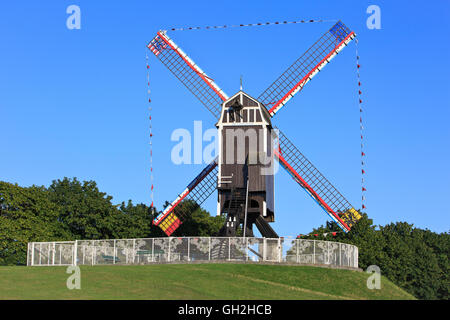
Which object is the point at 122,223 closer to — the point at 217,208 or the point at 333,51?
the point at 217,208

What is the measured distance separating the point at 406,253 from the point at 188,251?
43.2 m

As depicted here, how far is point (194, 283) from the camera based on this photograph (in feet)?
118

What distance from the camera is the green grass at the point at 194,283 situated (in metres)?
32.6

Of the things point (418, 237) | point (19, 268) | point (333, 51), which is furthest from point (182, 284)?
point (418, 237)

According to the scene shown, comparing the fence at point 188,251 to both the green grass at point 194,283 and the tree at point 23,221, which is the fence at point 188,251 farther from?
the tree at point 23,221

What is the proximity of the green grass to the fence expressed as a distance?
1482 millimetres

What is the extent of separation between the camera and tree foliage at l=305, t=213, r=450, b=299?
6856 centimetres

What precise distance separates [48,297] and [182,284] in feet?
23.5

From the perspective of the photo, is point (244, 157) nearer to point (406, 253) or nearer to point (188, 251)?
point (188, 251)

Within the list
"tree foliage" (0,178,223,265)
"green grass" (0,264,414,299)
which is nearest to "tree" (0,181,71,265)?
"tree foliage" (0,178,223,265)

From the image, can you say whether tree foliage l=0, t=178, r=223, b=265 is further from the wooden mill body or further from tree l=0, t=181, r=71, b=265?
the wooden mill body

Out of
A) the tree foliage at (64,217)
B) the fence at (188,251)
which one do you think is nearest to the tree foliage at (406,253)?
the tree foliage at (64,217)

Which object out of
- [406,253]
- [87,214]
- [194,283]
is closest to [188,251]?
[194,283]

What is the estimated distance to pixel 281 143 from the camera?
172 feet
